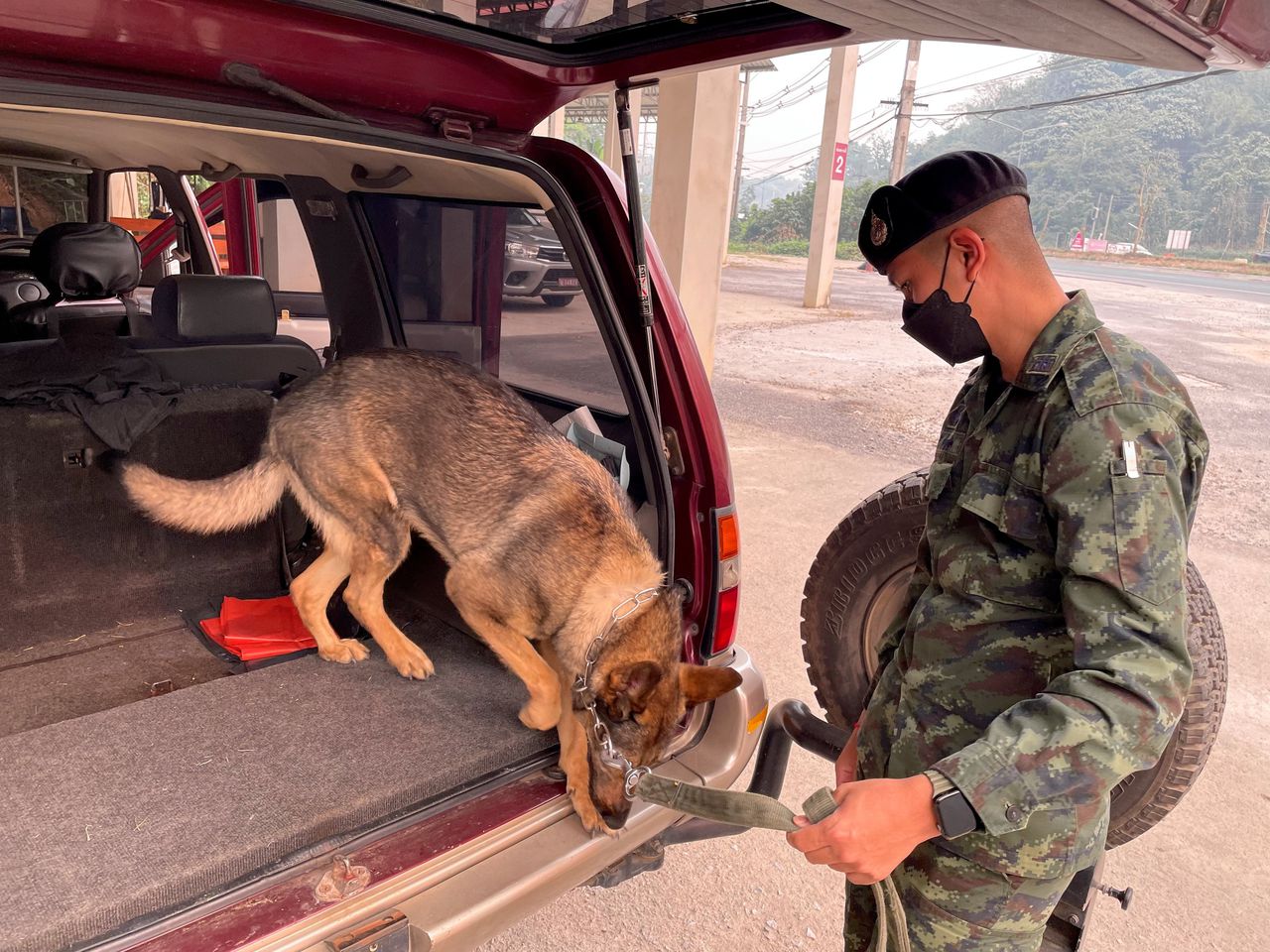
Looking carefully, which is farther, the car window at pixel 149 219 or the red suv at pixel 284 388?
the car window at pixel 149 219

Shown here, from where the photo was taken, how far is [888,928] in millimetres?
1699

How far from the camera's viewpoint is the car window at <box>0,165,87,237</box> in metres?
4.37

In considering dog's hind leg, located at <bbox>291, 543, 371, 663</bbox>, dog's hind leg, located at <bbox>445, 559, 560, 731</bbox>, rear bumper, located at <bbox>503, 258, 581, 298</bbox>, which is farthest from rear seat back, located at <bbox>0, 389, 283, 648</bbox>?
dog's hind leg, located at <bbox>445, 559, 560, 731</bbox>

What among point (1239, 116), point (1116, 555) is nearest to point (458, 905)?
point (1116, 555)

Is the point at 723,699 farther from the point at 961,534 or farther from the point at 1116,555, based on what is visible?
the point at 1116,555

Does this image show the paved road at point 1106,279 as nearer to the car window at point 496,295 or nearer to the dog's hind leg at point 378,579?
the car window at point 496,295

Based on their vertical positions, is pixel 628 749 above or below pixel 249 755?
above

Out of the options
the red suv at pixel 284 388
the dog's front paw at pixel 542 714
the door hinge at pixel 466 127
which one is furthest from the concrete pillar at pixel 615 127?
the dog's front paw at pixel 542 714

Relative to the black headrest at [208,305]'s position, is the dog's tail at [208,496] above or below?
below

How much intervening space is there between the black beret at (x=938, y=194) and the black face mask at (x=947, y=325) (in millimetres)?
79

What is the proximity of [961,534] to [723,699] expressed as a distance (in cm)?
109

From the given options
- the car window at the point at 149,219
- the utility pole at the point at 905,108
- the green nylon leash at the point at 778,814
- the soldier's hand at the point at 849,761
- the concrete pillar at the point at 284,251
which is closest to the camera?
the green nylon leash at the point at 778,814

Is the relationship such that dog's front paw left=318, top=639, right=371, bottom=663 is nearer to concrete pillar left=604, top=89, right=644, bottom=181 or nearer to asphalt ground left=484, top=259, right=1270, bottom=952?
asphalt ground left=484, top=259, right=1270, bottom=952

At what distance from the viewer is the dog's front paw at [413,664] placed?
9.90ft
